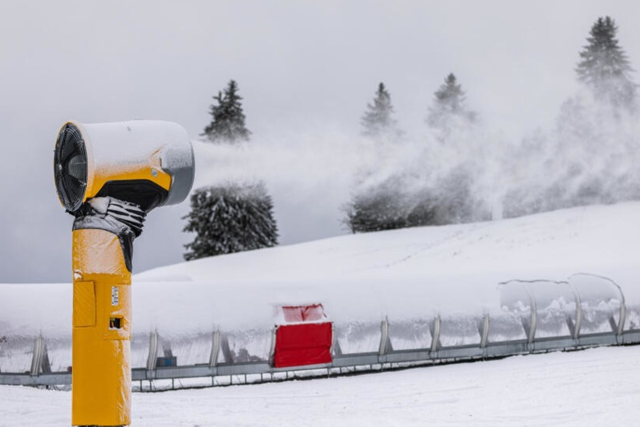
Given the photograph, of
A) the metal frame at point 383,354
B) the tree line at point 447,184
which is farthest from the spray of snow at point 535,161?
the metal frame at point 383,354

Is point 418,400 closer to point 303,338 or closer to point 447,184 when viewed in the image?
point 303,338

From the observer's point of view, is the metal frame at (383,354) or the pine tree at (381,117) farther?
the pine tree at (381,117)

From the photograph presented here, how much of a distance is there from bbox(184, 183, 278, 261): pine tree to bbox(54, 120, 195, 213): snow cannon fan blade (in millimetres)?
43982

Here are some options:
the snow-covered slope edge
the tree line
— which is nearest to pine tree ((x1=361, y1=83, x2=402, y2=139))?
the tree line

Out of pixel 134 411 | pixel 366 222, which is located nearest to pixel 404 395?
pixel 134 411

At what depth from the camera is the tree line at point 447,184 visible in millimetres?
48375

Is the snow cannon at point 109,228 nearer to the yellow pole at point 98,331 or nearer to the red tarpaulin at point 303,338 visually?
the yellow pole at point 98,331

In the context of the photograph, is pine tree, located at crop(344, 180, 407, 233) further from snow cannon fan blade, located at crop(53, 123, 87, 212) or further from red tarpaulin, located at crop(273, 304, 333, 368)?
snow cannon fan blade, located at crop(53, 123, 87, 212)

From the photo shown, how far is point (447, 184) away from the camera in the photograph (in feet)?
173

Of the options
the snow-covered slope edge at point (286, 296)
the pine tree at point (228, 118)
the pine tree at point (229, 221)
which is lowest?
the snow-covered slope edge at point (286, 296)

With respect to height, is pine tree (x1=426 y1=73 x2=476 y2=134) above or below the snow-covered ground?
above

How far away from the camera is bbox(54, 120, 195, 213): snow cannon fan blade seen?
23.3 feet

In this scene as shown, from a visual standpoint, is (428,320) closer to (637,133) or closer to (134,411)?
(134,411)

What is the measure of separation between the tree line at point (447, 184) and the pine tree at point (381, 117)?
9cm
